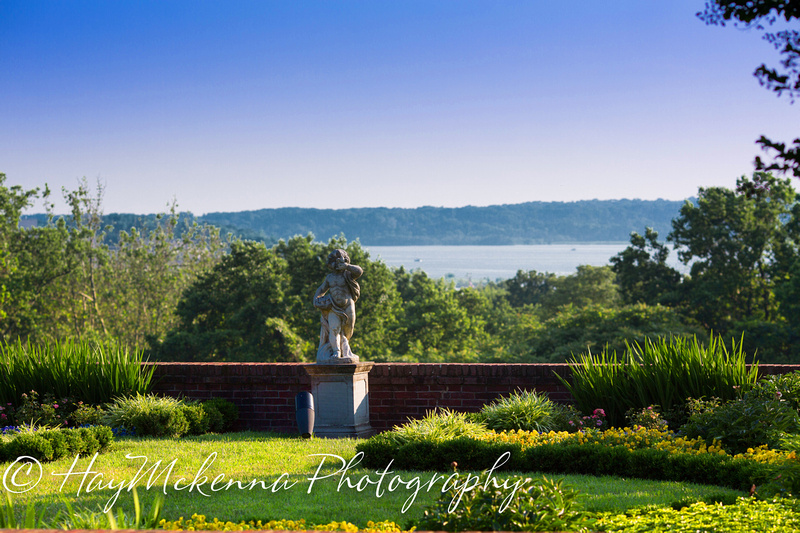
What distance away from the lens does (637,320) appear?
24.4 metres

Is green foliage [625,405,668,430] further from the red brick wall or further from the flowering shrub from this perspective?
the flowering shrub

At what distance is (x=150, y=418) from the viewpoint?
953 cm

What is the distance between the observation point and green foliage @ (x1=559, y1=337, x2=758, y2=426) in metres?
8.74

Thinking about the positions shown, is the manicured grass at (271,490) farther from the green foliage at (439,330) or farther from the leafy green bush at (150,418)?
the green foliage at (439,330)

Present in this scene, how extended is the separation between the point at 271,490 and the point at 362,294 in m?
23.3

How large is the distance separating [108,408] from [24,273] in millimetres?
24129

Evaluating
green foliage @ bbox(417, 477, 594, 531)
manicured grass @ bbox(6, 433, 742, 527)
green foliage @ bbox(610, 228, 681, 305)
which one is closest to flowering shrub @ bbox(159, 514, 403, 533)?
manicured grass @ bbox(6, 433, 742, 527)

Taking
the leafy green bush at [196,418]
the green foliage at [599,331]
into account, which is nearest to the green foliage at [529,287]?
the green foliage at [599,331]

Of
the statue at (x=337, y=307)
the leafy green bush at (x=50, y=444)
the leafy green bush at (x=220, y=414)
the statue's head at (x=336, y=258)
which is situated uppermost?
the statue's head at (x=336, y=258)

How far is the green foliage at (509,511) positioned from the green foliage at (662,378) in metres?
4.21

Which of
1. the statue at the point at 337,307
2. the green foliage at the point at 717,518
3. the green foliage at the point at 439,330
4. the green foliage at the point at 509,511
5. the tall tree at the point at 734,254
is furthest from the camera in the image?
the green foliage at the point at 439,330

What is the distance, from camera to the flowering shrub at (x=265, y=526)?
4953mm

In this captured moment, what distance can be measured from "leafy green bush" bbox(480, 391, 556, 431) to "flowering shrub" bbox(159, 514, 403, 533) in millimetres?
3837

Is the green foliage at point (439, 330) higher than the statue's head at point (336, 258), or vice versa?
the statue's head at point (336, 258)
